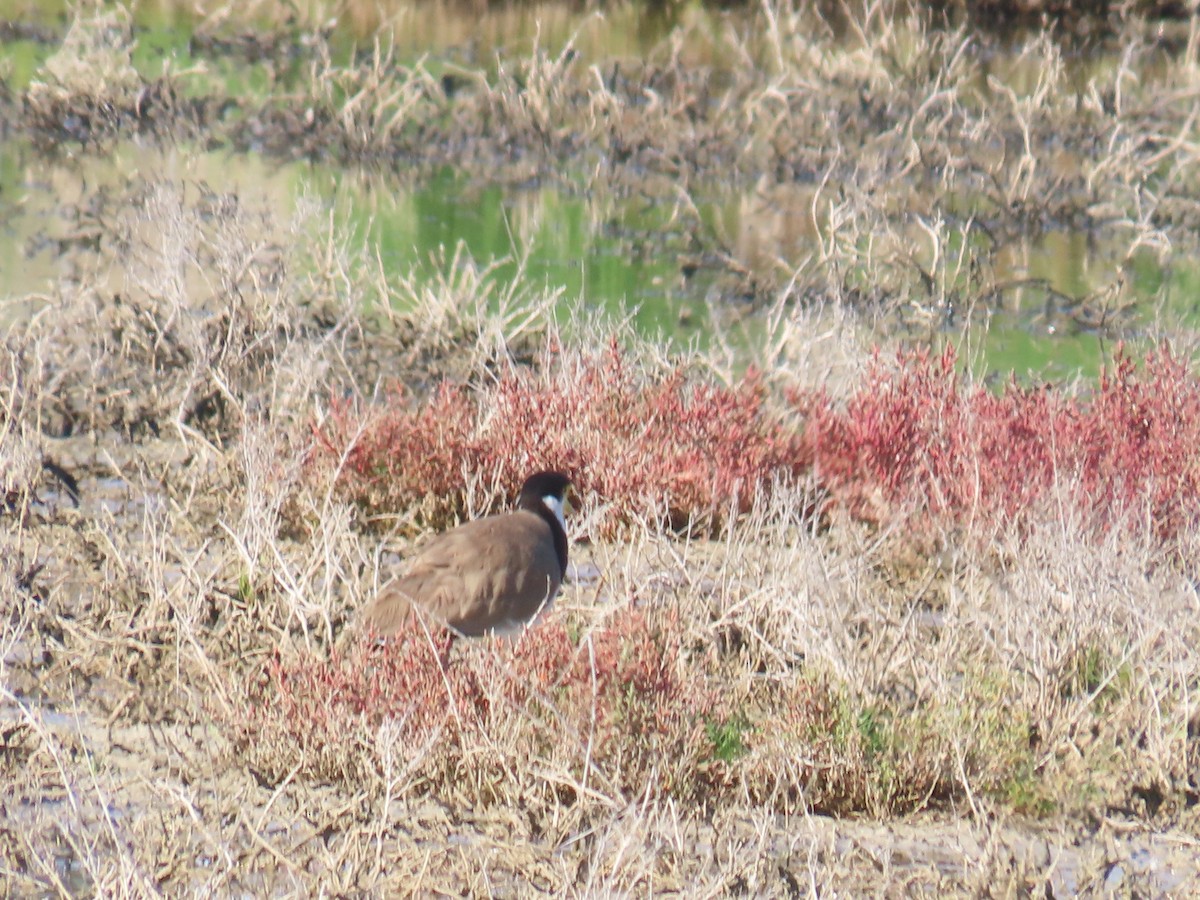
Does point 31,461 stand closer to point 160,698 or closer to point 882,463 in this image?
point 160,698

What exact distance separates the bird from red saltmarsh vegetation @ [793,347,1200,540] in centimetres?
171

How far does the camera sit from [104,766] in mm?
5168

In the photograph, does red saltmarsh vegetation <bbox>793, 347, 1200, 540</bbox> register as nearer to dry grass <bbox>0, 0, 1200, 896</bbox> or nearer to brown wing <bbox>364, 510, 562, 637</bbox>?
dry grass <bbox>0, 0, 1200, 896</bbox>

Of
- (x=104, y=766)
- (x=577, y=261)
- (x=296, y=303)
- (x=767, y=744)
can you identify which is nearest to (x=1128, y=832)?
(x=767, y=744)

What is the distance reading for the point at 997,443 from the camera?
768cm

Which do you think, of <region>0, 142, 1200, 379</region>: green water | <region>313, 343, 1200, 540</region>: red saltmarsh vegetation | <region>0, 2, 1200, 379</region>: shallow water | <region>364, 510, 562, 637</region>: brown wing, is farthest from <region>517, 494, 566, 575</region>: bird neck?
<region>0, 142, 1200, 379</region>: green water

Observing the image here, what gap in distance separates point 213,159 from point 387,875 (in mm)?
13414

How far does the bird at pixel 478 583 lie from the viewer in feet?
18.9

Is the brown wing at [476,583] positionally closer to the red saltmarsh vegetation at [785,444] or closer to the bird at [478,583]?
the bird at [478,583]

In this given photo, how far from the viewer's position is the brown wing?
5.76 metres

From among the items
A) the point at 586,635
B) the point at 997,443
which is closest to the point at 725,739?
the point at 586,635

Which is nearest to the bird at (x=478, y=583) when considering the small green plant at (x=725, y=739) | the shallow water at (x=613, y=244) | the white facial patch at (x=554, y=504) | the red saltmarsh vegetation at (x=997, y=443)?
the white facial patch at (x=554, y=504)

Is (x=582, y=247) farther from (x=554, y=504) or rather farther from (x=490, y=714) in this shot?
(x=490, y=714)

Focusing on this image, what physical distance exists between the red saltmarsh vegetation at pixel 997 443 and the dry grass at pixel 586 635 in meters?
0.02
